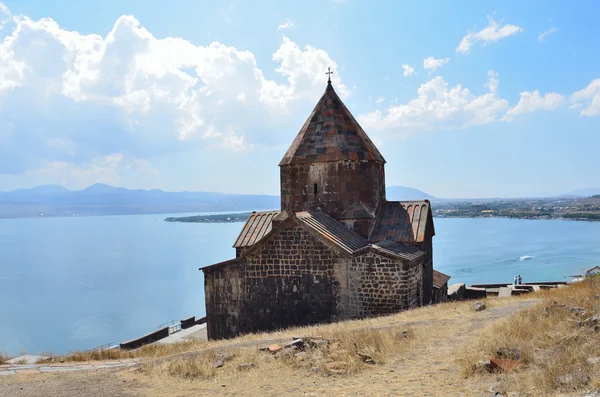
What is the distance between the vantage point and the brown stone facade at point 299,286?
31.2ft

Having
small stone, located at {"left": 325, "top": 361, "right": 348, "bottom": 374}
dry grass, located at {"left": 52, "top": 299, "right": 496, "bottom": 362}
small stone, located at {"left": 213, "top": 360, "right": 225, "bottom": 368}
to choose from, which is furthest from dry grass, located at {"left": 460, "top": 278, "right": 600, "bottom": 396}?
small stone, located at {"left": 213, "top": 360, "right": 225, "bottom": 368}

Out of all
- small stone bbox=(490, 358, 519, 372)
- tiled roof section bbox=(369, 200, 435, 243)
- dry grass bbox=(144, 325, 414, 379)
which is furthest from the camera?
tiled roof section bbox=(369, 200, 435, 243)

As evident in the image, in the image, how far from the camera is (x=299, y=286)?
10.0 meters

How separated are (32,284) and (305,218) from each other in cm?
4977

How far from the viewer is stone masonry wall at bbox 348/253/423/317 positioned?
9.39 metres

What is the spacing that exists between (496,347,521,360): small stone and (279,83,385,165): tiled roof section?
6.91m

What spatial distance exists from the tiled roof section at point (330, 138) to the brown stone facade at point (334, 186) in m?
0.17

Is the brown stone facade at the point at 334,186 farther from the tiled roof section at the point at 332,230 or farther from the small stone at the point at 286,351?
the small stone at the point at 286,351

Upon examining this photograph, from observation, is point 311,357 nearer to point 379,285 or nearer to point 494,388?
point 494,388

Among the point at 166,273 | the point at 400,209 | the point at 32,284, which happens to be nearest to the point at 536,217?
the point at 166,273

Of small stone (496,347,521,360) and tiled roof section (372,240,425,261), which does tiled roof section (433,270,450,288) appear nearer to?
tiled roof section (372,240,425,261)

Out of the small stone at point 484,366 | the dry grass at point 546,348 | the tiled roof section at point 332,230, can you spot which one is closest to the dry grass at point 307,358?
the dry grass at point 546,348

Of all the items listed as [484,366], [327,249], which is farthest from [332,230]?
[484,366]

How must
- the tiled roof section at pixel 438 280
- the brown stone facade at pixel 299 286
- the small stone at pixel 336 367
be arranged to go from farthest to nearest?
1. the tiled roof section at pixel 438 280
2. the brown stone facade at pixel 299 286
3. the small stone at pixel 336 367
